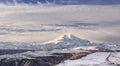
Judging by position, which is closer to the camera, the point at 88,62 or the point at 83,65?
the point at 83,65

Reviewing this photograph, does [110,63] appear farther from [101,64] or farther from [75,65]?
[75,65]

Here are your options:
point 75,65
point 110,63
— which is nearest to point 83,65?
point 75,65

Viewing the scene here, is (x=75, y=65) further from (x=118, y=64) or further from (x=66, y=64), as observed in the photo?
(x=118, y=64)

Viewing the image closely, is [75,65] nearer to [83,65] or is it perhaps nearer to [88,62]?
[83,65]

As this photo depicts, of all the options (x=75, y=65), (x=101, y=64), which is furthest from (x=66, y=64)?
(x=101, y=64)

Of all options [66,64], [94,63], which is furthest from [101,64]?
[66,64]

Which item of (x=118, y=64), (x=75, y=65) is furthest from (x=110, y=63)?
(x=75, y=65)

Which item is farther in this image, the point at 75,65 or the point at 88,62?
the point at 88,62

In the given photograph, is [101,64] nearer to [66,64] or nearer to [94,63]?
[94,63]
